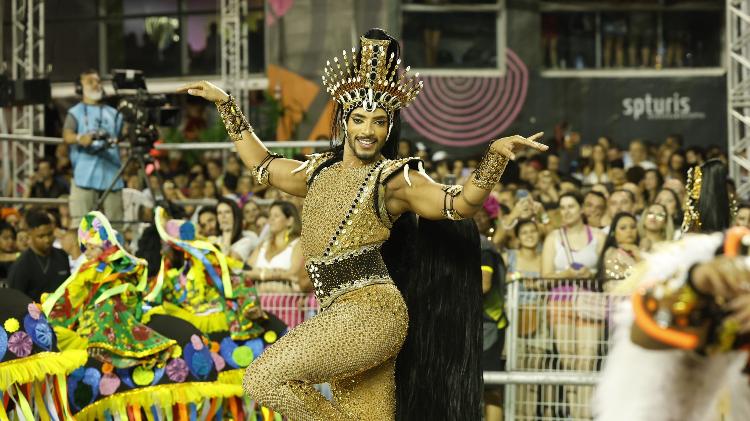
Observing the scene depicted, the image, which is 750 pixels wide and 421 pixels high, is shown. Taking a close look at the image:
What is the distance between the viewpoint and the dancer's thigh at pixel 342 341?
5.25 metres

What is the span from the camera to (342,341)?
17.4 feet

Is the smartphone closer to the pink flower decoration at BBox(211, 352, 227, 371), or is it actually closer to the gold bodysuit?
the pink flower decoration at BBox(211, 352, 227, 371)

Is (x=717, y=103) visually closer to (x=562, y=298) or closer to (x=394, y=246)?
(x=562, y=298)

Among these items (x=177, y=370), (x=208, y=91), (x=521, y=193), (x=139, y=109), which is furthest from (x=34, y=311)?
(x=521, y=193)

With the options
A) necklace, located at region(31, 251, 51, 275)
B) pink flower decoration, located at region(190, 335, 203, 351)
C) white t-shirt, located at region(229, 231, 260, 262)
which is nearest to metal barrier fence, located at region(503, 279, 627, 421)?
pink flower decoration, located at region(190, 335, 203, 351)

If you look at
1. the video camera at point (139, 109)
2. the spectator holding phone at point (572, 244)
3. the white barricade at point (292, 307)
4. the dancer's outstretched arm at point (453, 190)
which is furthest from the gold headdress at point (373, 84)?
the video camera at point (139, 109)

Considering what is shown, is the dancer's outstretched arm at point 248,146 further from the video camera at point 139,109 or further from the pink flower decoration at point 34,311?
the video camera at point 139,109

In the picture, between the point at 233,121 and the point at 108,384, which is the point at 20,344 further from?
the point at 233,121

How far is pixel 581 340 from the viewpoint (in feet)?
25.7

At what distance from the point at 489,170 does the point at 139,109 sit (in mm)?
6034

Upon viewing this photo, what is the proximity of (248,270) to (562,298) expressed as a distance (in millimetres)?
2189

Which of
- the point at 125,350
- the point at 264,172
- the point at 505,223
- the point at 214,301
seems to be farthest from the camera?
the point at 505,223

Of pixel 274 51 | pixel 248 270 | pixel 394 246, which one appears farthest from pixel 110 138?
pixel 274 51

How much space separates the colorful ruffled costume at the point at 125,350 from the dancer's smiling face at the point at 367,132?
6.92 ft
